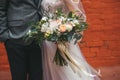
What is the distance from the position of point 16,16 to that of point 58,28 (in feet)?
1.09

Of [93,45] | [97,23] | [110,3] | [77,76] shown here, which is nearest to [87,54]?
[93,45]

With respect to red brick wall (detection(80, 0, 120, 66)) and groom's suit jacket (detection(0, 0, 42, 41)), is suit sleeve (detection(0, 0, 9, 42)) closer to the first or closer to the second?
groom's suit jacket (detection(0, 0, 42, 41))

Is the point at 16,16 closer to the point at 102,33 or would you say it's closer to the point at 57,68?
the point at 57,68

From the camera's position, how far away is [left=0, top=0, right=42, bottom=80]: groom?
2.24m

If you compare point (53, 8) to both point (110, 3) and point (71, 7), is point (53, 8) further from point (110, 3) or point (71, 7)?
point (110, 3)

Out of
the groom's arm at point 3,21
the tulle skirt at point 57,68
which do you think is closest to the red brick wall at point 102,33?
the tulle skirt at point 57,68

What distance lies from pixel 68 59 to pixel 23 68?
0.35m

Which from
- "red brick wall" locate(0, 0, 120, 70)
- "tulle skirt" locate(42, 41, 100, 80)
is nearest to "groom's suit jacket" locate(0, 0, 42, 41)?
"tulle skirt" locate(42, 41, 100, 80)

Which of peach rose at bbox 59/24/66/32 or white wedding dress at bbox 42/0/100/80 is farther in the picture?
white wedding dress at bbox 42/0/100/80

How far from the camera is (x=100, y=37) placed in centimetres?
398

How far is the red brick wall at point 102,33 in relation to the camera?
392 cm

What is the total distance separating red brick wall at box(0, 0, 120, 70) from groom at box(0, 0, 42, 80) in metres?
1.63

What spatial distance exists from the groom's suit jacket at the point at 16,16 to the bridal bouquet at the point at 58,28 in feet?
0.29

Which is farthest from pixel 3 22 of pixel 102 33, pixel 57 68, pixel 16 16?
pixel 102 33
